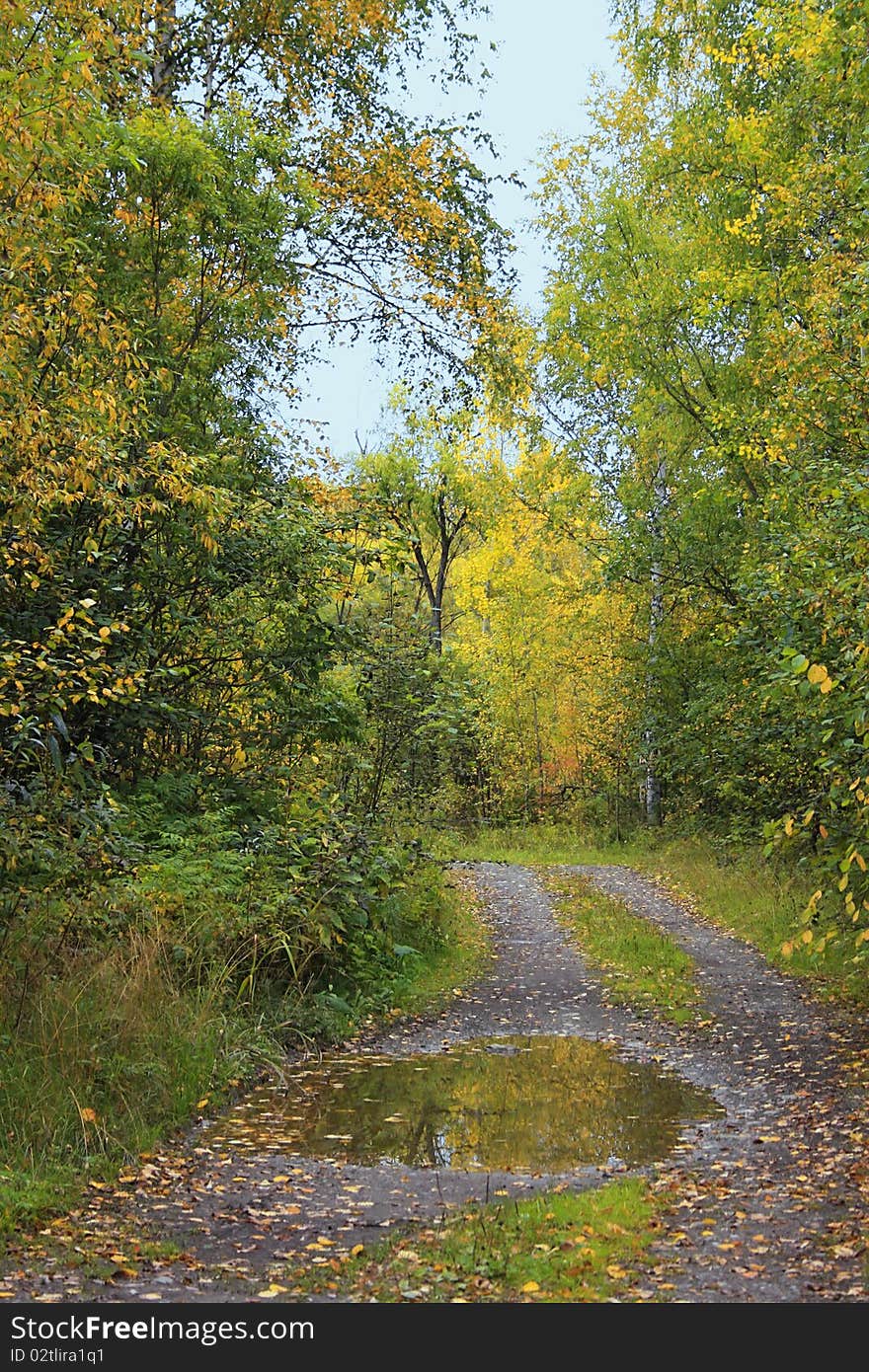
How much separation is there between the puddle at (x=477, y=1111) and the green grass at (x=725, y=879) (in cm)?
145

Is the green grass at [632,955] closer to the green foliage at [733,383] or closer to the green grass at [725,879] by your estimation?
the green grass at [725,879]

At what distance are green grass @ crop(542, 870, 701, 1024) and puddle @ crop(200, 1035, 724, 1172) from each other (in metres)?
1.67

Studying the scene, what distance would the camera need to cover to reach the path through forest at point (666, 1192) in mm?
4730

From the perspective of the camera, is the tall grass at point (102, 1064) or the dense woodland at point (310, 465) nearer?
the tall grass at point (102, 1064)

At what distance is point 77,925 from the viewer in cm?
774

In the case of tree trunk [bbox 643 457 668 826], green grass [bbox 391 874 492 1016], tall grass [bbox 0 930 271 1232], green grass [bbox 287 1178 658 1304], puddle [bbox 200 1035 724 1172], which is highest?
tree trunk [bbox 643 457 668 826]

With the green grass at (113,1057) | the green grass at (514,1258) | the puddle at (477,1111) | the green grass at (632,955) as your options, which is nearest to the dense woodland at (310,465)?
the green grass at (113,1057)

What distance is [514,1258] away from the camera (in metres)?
4.96

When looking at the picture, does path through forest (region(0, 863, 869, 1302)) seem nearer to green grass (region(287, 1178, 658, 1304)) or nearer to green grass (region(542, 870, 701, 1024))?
green grass (region(287, 1178, 658, 1304))

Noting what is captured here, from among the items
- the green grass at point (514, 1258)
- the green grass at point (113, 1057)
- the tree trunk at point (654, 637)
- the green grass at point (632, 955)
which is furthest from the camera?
the tree trunk at point (654, 637)

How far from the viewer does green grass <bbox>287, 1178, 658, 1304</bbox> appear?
463 cm

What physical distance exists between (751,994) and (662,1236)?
18.8 ft

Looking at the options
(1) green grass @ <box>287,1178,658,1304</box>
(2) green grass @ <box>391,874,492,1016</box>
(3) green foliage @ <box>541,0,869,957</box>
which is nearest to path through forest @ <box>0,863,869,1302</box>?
(1) green grass @ <box>287,1178,658,1304</box>

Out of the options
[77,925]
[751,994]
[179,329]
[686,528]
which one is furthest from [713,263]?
[77,925]
